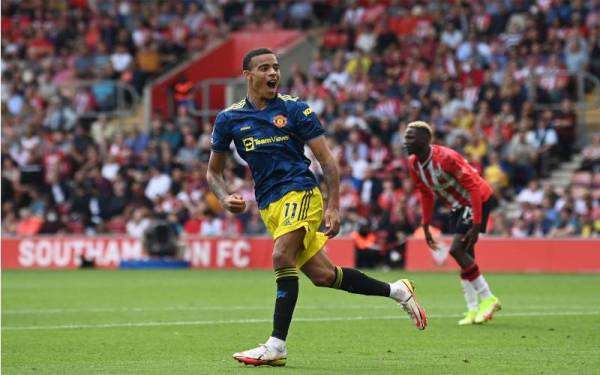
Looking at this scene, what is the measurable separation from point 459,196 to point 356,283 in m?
3.95

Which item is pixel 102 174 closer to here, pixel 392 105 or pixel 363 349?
pixel 392 105

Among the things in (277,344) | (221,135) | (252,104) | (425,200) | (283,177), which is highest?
(252,104)

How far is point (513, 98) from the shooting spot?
28.1 metres

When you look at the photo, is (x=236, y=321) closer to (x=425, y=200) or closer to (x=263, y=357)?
(x=425, y=200)

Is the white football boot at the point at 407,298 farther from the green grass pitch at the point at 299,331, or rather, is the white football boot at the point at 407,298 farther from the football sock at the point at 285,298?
the football sock at the point at 285,298

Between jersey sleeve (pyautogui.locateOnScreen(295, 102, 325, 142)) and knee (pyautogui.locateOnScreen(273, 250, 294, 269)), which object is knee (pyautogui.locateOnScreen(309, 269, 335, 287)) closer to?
knee (pyautogui.locateOnScreen(273, 250, 294, 269))

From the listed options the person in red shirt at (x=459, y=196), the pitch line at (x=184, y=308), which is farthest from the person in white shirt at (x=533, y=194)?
the person in red shirt at (x=459, y=196)

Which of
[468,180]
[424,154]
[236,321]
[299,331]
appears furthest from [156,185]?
[299,331]

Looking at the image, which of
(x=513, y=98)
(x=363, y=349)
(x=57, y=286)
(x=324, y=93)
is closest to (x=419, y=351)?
(x=363, y=349)

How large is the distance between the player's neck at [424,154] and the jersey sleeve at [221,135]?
357 cm

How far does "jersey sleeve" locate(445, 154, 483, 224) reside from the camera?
1354 centimetres

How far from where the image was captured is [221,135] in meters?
10.2

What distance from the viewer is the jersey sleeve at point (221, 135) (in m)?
10.2

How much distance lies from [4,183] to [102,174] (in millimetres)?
2272
